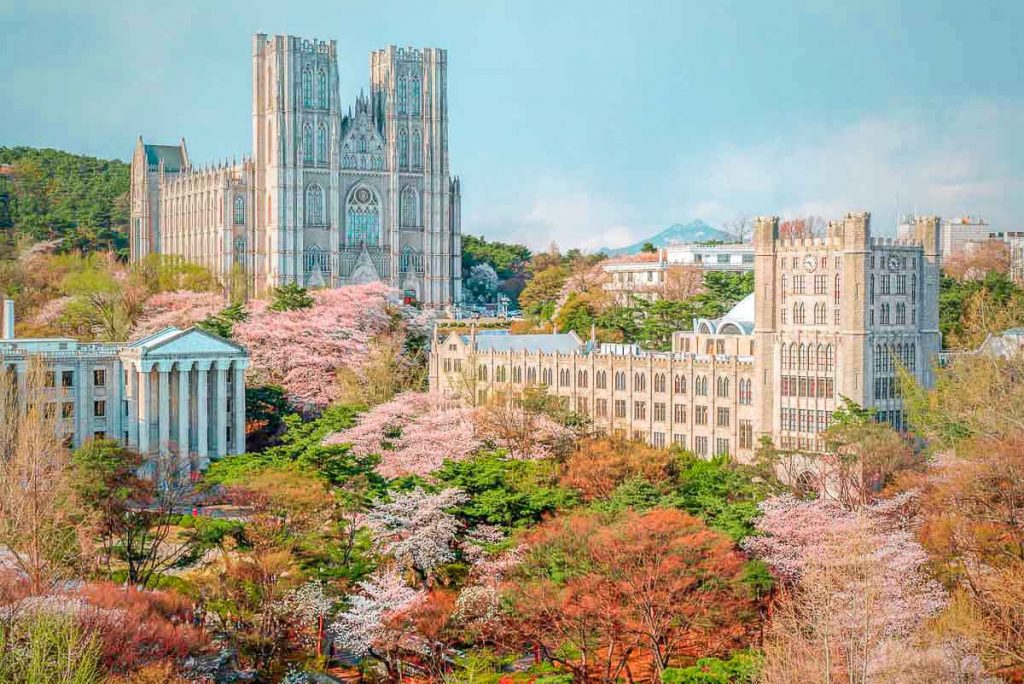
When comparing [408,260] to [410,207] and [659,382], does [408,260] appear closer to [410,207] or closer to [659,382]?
[410,207]

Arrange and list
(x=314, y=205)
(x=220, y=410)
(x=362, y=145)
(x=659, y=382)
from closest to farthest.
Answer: (x=659, y=382) < (x=220, y=410) < (x=314, y=205) < (x=362, y=145)

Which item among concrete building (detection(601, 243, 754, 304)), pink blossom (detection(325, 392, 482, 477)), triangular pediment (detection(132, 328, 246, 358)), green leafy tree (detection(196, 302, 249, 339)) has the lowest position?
pink blossom (detection(325, 392, 482, 477))

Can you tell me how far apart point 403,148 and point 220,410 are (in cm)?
6612

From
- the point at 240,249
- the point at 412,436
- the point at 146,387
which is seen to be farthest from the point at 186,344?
the point at 240,249

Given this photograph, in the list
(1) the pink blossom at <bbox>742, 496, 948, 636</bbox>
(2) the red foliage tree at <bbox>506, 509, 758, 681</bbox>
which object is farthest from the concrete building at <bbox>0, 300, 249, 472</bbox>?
(1) the pink blossom at <bbox>742, 496, 948, 636</bbox>

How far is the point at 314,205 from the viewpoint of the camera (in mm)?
145000

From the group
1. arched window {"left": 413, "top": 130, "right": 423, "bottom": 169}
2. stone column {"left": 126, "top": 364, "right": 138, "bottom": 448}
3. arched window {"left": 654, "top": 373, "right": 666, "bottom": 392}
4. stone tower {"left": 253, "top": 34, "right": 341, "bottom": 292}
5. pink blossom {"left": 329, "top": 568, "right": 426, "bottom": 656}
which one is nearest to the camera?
pink blossom {"left": 329, "top": 568, "right": 426, "bottom": 656}

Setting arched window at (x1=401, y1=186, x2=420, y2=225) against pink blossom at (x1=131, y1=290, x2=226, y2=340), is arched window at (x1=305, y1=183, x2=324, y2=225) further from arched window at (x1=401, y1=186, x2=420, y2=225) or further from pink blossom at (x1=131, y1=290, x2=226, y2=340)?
pink blossom at (x1=131, y1=290, x2=226, y2=340)

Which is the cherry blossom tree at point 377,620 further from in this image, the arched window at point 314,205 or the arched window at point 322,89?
the arched window at point 322,89

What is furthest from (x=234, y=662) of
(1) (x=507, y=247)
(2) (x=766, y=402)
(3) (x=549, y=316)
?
(1) (x=507, y=247)

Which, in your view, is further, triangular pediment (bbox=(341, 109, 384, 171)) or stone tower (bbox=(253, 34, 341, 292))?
triangular pediment (bbox=(341, 109, 384, 171))

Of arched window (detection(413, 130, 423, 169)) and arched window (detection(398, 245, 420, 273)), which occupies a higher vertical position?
arched window (detection(413, 130, 423, 169))

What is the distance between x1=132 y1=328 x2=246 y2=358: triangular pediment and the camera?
84.9m

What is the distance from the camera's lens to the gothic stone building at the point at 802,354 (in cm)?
7219
